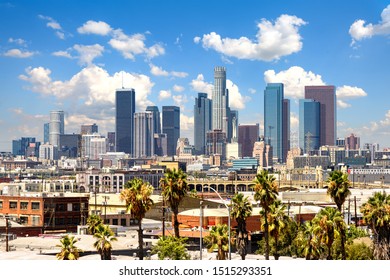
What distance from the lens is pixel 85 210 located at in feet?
277

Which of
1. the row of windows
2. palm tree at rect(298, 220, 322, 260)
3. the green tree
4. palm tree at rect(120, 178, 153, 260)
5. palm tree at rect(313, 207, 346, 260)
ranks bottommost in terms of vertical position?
the row of windows

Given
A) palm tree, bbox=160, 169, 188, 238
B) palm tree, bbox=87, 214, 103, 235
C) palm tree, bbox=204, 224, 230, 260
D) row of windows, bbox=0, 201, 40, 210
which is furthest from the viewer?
row of windows, bbox=0, 201, 40, 210

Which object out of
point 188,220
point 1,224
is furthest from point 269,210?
point 1,224

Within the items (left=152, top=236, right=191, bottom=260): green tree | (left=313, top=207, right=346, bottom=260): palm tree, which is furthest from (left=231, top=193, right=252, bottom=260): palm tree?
(left=313, top=207, right=346, bottom=260): palm tree

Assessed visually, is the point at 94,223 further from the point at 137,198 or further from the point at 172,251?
the point at 172,251

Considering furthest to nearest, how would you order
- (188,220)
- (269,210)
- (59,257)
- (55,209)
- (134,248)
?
(55,209) → (188,220) → (134,248) → (269,210) → (59,257)

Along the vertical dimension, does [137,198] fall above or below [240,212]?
above

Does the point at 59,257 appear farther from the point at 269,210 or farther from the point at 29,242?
the point at 29,242

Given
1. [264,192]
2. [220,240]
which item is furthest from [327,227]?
[264,192]

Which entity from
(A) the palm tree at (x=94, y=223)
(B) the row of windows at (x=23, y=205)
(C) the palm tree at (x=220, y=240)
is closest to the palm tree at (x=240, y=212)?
(C) the palm tree at (x=220, y=240)

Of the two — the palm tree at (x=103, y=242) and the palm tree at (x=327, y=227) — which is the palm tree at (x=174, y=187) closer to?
the palm tree at (x=103, y=242)

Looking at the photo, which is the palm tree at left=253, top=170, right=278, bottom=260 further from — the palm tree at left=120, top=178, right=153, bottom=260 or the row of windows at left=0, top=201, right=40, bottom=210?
the row of windows at left=0, top=201, right=40, bottom=210
